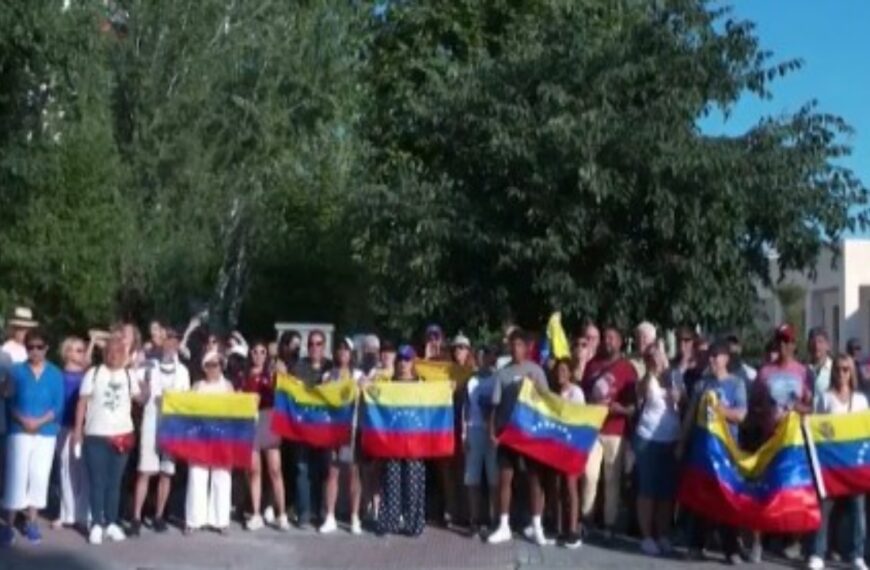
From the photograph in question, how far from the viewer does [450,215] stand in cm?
2097

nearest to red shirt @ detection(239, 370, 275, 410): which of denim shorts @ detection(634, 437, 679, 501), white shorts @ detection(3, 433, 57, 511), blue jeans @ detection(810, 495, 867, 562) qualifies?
white shorts @ detection(3, 433, 57, 511)

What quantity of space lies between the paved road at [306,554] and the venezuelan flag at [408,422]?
0.83m

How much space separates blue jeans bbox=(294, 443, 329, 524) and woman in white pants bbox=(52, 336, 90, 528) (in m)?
2.02

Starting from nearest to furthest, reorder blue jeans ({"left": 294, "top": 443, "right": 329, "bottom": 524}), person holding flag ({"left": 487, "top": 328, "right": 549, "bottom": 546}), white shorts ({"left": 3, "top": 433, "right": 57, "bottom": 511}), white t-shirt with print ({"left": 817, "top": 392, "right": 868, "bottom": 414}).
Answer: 1. white t-shirt with print ({"left": 817, "top": 392, "right": 868, "bottom": 414})
2. white shorts ({"left": 3, "top": 433, "right": 57, "bottom": 511})
3. person holding flag ({"left": 487, "top": 328, "right": 549, "bottom": 546})
4. blue jeans ({"left": 294, "top": 443, "right": 329, "bottom": 524})

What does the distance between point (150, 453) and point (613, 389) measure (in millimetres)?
4374

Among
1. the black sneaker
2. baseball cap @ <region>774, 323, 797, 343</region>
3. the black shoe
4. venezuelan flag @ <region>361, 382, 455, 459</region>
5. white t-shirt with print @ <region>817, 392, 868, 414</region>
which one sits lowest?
the black shoe

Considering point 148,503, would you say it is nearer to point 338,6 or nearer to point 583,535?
point 583,535

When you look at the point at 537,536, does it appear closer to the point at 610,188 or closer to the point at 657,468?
the point at 657,468

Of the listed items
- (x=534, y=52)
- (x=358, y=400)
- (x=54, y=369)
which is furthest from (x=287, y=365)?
(x=534, y=52)

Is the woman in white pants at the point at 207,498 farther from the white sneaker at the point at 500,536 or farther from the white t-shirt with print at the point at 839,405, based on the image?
the white t-shirt with print at the point at 839,405

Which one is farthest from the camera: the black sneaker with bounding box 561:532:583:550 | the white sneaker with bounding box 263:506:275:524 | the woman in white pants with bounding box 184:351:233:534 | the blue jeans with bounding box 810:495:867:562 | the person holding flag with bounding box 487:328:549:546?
the white sneaker with bounding box 263:506:275:524

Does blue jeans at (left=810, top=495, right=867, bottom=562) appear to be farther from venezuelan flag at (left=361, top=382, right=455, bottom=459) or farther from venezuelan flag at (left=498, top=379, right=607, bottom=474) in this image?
venezuelan flag at (left=361, top=382, right=455, bottom=459)

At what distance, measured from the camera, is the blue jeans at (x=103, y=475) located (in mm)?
16031

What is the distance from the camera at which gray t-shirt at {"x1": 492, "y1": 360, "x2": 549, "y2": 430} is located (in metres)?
16.2
